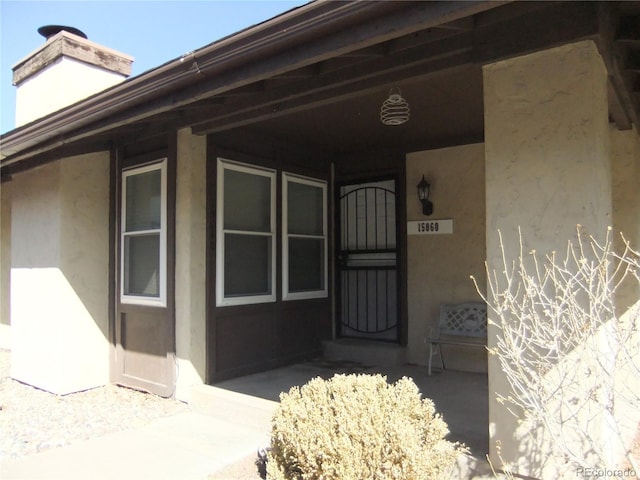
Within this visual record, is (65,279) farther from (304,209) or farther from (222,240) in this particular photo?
(304,209)

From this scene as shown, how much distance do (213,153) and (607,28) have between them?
11.2 ft

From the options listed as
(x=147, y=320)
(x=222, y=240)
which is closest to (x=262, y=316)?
(x=222, y=240)

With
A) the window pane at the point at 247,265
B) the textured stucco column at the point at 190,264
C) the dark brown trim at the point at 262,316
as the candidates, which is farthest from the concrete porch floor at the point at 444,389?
the window pane at the point at 247,265

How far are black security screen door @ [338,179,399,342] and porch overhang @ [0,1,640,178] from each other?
1.37m

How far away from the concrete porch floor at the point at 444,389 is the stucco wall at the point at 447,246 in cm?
27

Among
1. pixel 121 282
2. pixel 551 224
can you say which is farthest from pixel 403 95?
pixel 121 282

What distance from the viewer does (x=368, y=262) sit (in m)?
6.09

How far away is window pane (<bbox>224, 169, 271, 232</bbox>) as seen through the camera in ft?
16.3

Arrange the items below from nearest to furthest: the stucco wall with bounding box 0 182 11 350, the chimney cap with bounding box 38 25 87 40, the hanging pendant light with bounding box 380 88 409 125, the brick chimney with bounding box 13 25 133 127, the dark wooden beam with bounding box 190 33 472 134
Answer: the dark wooden beam with bounding box 190 33 472 134, the hanging pendant light with bounding box 380 88 409 125, the brick chimney with bounding box 13 25 133 127, the chimney cap with bounding box 38 25 87 40, the stucco wall with bounding box 0 182 11 350

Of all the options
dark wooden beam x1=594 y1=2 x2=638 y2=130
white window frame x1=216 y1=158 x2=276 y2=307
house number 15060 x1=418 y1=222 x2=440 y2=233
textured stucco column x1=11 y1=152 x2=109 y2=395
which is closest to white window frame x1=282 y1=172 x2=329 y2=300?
white window frame x1=216 y1=158 x2=276 y2=307

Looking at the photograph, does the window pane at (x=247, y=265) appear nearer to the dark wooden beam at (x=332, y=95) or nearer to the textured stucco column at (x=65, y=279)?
the dark wooden beam at (x=332, y=95)

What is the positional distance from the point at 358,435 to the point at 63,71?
5.48 metres

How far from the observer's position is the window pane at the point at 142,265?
16.3ft

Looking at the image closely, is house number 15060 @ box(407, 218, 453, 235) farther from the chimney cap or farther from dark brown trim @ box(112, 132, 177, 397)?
the chimney cap
